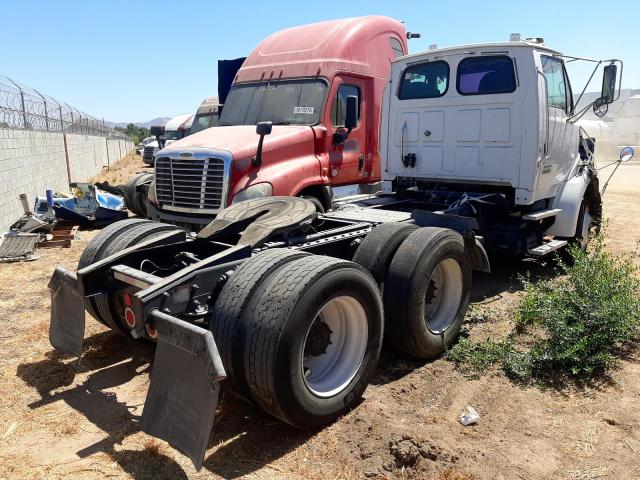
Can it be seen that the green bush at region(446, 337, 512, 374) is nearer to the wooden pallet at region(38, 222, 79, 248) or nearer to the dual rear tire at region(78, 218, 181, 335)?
the dual rear tire at region(78, 218, 181, 335)

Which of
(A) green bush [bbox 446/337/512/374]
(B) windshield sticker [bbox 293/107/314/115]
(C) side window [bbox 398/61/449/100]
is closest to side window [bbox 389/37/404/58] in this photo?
(C) side window [bbox 398/61/449/100]

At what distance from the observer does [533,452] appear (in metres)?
3.33

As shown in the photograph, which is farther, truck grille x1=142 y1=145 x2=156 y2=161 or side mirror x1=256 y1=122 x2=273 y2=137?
truck grille x1=142 y1=145 x2=156 y2=161

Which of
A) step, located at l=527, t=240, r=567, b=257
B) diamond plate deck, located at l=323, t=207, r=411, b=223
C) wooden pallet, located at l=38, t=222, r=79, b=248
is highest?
diamond plate deck, located at l=323, t=207, r=411, b=223

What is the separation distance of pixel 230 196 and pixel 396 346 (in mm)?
3349

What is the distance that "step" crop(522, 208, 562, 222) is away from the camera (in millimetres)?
6577

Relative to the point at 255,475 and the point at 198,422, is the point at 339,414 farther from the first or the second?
the point at 198,422

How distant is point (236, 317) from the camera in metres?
3.29

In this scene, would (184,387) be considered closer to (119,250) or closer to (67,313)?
(67,313)

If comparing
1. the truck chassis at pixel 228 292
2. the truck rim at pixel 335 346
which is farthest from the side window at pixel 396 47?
the truck rim at pixel 335 346

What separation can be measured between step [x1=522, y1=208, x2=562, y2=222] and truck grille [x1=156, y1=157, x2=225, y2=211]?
149 inches

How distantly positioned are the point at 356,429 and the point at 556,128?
4.93 metres

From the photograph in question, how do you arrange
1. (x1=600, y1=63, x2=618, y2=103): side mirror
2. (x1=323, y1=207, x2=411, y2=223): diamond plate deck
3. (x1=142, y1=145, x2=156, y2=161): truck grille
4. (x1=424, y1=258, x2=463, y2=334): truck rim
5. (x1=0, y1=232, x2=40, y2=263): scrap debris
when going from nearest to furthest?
(x1=424, y1=258, x2=463, y2=334): truck rim → (x1=323, y1=207, x2=411, y2=223): diamond plate deck → (x1=600, y1=63, x2=618, y2=103): side mirror → (x1=0, y1=232, x2=40, y2=263): scrap debris → (x1=142, y1=145, x2=156, y2=161): truck grille

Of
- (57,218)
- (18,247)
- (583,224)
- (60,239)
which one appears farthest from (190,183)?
(583,224)
